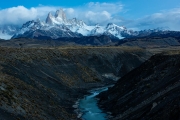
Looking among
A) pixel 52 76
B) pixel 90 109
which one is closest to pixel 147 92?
pixel 90 109

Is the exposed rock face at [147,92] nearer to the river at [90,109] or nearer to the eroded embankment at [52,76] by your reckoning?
the river at [90,109]

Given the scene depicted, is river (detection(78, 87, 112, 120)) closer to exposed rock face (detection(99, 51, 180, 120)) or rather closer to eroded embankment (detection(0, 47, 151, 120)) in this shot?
exposed rock face (detection(99, 51, 180, 120))

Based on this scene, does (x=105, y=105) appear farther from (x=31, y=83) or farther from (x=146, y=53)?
(x=146, y=53)

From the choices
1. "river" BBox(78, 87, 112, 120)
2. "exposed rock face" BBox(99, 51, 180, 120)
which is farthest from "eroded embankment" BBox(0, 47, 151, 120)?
"exposed rock face" BBox(99, 51, 180, 120)

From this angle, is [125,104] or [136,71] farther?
[136,71]

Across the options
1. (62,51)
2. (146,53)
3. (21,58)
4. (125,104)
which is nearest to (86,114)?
(125,104)

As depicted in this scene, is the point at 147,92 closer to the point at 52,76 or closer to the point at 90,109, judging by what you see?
the point at 90,109
